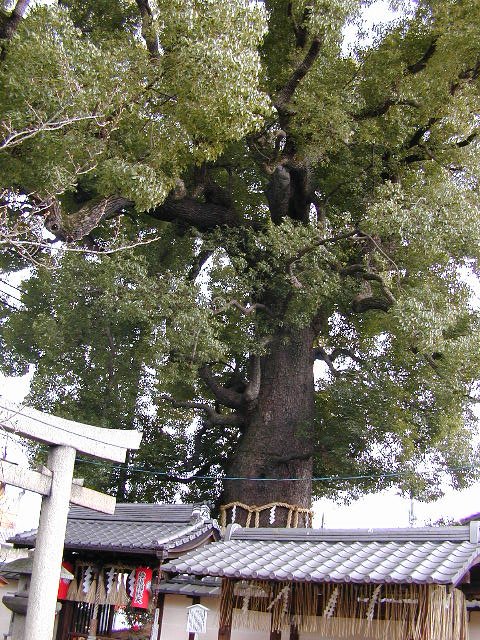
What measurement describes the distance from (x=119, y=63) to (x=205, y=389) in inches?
320

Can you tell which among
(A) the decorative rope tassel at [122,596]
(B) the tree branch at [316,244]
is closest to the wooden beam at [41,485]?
(A) the decorative rope tassel at [122,596]

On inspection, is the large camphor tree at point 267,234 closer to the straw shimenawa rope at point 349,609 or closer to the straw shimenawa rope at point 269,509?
the straw shimenawa rope at point 269,509

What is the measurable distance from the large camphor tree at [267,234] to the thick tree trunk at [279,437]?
42mm

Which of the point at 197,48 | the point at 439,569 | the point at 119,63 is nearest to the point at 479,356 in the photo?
the point at 439,569

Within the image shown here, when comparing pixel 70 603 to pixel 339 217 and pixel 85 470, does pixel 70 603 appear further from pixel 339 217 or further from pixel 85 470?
pixel 339 217

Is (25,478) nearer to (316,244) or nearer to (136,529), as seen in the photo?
(136,529)

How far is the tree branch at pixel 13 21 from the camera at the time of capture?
9.52 m

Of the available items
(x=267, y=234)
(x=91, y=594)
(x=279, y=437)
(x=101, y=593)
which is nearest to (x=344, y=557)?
(x=101, y=593)

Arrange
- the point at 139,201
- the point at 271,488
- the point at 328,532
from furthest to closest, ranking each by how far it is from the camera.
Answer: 1. the point at 271,488
2. the point at 139,201
3. the point at 328,532

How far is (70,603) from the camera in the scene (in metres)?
10.5

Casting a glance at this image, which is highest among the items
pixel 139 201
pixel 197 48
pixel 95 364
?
pixel 197 48

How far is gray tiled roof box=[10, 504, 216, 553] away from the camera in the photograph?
371 inches

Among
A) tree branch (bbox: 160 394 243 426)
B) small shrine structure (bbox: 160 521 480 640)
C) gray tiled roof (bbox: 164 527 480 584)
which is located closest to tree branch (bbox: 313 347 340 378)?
tree branch (bbox: 160 394 243 426)

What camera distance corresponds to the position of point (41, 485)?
643cm
